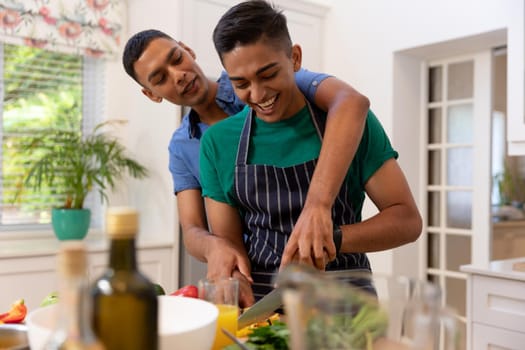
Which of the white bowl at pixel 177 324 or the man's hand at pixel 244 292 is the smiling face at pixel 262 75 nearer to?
the man's hand at pixel 244 292

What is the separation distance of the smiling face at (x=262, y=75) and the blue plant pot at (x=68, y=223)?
189cm

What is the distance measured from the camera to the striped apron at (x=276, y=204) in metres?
1.41

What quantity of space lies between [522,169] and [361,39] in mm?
1224

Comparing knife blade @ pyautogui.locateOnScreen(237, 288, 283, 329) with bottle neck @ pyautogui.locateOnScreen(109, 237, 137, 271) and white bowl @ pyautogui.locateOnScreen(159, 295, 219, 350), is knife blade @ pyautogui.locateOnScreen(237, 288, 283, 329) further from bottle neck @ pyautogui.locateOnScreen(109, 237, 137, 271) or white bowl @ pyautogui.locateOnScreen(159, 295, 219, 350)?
bottle neck @ pyautogui.locateOnScreen(109, 237, 137, 271)

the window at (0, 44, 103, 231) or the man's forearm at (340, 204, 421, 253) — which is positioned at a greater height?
the window at (0, 44, 103, 231)

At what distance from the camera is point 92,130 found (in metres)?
3.58

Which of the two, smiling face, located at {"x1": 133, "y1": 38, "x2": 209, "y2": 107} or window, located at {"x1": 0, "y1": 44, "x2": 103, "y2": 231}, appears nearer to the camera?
smiling face, located at {"x1": 133, "y1": 38, "x2": 209, "y2": 107}

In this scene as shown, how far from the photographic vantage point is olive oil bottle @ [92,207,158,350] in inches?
21.0

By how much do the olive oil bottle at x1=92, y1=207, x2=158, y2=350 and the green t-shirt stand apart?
36.0 inches

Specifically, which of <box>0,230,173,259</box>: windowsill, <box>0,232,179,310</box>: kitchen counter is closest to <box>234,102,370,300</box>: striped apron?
<box>0,232,179,310</box>: kitchen counter

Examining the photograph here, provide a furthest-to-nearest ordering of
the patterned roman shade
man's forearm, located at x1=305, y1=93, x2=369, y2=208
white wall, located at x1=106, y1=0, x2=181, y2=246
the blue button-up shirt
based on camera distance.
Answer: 1. white wall, located at x1=106, y1=0, x2=181, y2=246
2. the patterned roman shade
3. the blue button-up shirt
4. man's forearm, located at x1=305, y1=93, x2=369, y2=208

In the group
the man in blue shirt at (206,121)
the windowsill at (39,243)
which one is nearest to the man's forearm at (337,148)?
the man in blue shirt at (206,121)

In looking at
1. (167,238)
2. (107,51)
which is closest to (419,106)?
(167,238)

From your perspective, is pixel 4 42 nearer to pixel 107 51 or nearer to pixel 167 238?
pixel 107 51
